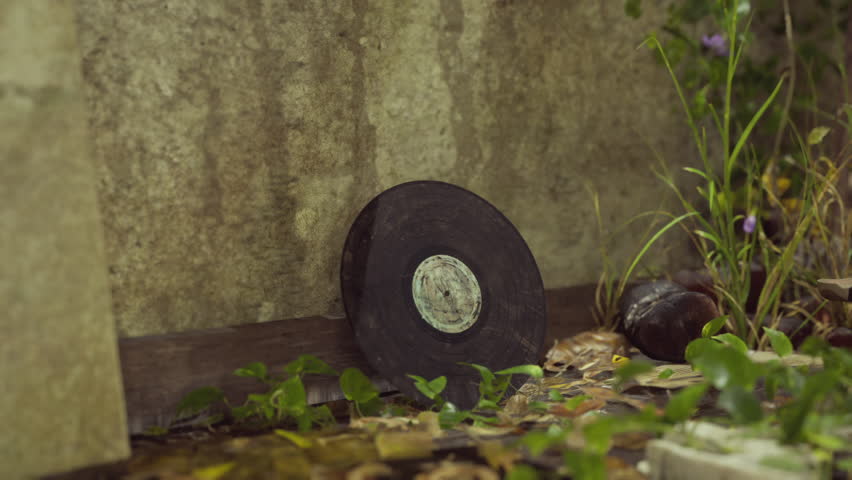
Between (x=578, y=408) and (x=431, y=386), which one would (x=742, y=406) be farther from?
(x=431, y=386)

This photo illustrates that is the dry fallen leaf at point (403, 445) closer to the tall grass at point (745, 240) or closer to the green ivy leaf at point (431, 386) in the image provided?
the green ivy leaf at point (431, 386)

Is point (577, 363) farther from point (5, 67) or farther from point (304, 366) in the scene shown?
point (5, 67)

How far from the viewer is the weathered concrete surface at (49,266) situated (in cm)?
142

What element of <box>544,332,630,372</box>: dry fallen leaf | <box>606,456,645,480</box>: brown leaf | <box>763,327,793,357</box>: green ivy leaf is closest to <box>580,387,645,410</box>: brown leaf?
<box>544,332,630,372</box>: dry fallen leaf

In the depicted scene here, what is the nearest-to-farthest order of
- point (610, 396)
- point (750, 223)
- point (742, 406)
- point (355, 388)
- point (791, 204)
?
point (742, 406) < point (355, 388) < point (610, 396) < point (750, 223) < point (791, 204)

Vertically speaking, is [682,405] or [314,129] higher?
[314,129]

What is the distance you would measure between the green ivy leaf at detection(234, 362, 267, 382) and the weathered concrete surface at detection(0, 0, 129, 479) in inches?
18.4

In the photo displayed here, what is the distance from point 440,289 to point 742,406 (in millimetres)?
994

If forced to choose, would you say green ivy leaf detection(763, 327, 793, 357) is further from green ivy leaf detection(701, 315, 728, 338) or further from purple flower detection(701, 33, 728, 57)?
purple flower detection(701, 33, 728, 57)

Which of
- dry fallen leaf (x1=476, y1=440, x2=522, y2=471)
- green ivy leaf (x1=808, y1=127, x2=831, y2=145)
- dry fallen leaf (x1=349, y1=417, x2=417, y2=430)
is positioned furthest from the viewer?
green ivy leaf (x1=808, y1=127, x2=831, y2=145)

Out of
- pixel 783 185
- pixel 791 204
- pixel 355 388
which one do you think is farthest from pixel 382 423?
pixel 783 185

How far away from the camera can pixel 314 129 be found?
2.26m

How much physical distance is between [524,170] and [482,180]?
0.64 ft

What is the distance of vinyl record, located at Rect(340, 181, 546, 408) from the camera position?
2.13m
